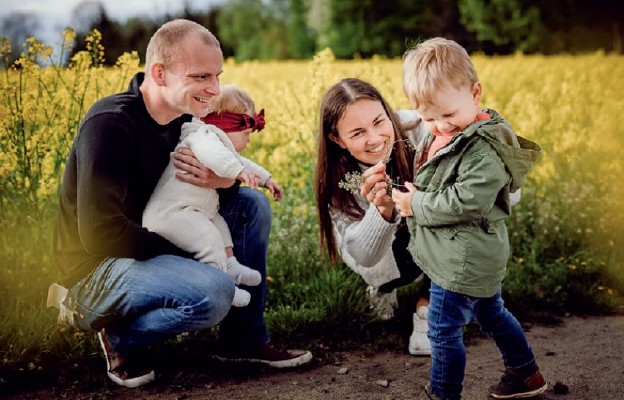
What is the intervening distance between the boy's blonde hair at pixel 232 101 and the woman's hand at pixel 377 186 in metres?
0.69

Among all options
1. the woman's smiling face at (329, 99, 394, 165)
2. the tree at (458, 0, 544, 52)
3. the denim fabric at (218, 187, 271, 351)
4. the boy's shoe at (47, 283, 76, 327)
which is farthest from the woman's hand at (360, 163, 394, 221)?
the tree at (458, 0, 544, 52)

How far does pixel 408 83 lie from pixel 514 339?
3.57 ft

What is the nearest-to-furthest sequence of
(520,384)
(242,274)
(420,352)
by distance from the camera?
1. (520,384)
2. (242,274)
3. (420,352)

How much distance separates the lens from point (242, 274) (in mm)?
2770

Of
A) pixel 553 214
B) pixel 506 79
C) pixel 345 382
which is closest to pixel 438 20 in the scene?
pixel 506 79

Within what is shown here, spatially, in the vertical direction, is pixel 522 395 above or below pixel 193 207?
below

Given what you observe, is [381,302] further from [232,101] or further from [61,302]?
[61,302]

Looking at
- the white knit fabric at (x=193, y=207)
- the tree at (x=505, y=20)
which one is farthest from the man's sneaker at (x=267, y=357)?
the tree at (x=505, y=20)

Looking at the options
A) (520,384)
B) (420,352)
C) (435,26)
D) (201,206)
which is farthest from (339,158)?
(435,26)

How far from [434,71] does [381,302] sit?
1.62m

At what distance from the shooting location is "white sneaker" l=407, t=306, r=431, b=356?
318 centimetres

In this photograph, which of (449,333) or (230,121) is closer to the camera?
(449,333)

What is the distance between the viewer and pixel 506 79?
9.27 m

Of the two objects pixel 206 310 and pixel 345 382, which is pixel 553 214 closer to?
pixel 345 382
